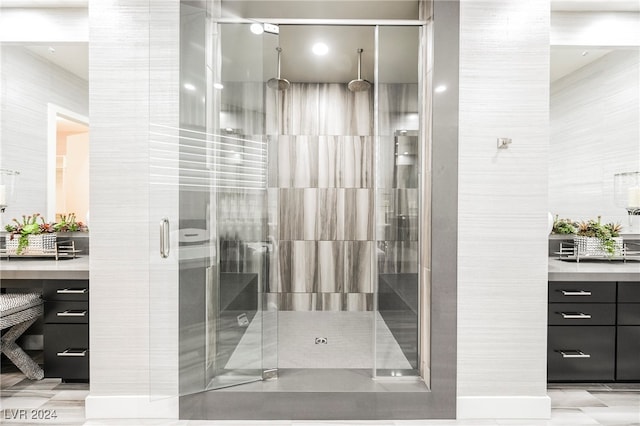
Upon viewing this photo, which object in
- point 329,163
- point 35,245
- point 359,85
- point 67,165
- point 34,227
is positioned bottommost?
point 35,245

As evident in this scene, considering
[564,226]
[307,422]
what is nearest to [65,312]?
[307,422]

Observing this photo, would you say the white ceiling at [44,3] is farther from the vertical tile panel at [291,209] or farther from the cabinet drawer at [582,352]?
the cabinet drawer at [582,352]

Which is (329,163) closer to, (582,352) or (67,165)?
(67,165)

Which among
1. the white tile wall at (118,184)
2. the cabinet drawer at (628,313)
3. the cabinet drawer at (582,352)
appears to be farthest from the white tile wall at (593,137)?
the white tile wall at (118,184)

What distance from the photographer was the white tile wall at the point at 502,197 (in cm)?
202

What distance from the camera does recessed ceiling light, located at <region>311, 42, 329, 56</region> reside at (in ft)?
10.3

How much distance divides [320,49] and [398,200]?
1.79 metres

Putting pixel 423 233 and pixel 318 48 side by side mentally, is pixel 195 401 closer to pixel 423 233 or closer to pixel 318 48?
pixel 423 233

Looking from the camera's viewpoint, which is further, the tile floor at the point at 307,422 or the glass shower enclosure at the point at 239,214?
the tile floor at the point at 307,422

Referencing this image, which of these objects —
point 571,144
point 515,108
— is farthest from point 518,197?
point 571,144

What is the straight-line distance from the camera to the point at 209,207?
1857 millimetres

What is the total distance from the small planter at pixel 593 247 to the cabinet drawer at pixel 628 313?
0.39 m

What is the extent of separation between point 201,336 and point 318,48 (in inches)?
101

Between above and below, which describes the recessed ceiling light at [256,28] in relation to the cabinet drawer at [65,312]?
above
